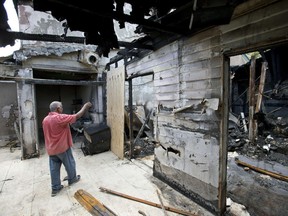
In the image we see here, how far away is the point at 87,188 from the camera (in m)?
3.24

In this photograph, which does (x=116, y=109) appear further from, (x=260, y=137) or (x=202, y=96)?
(x=260, y=137)

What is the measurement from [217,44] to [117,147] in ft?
11.7

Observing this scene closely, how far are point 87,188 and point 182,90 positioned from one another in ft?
7.87

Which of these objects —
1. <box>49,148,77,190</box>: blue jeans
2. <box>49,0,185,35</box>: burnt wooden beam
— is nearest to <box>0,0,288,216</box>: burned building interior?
<box>49,0,185,35</box>: burnt wooden beam

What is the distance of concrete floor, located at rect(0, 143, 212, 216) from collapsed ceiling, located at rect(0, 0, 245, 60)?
7.61 feet

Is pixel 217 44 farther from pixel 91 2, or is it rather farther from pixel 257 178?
pixel 257 178

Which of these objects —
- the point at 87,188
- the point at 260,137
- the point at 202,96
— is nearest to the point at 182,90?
the point at 202,96

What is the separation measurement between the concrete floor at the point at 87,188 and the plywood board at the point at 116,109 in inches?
15.3

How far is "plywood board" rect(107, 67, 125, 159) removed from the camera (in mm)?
4559

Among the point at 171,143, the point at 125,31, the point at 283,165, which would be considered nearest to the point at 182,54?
the point at 171,143

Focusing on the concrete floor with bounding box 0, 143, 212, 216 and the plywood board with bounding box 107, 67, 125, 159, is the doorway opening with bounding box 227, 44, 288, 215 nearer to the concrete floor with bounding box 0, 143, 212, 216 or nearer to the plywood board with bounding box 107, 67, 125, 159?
the concrete floor with bounding box 0, 143, 212, 216

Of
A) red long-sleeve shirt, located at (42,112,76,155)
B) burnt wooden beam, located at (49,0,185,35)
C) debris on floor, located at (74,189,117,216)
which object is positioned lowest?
debris on floor, located at (74,189,117,216)

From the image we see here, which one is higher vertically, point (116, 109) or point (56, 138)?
point (116, 109)

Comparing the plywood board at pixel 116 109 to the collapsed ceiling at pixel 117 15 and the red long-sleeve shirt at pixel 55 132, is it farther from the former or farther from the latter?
the collapsed ceiling at pixel 117 15
